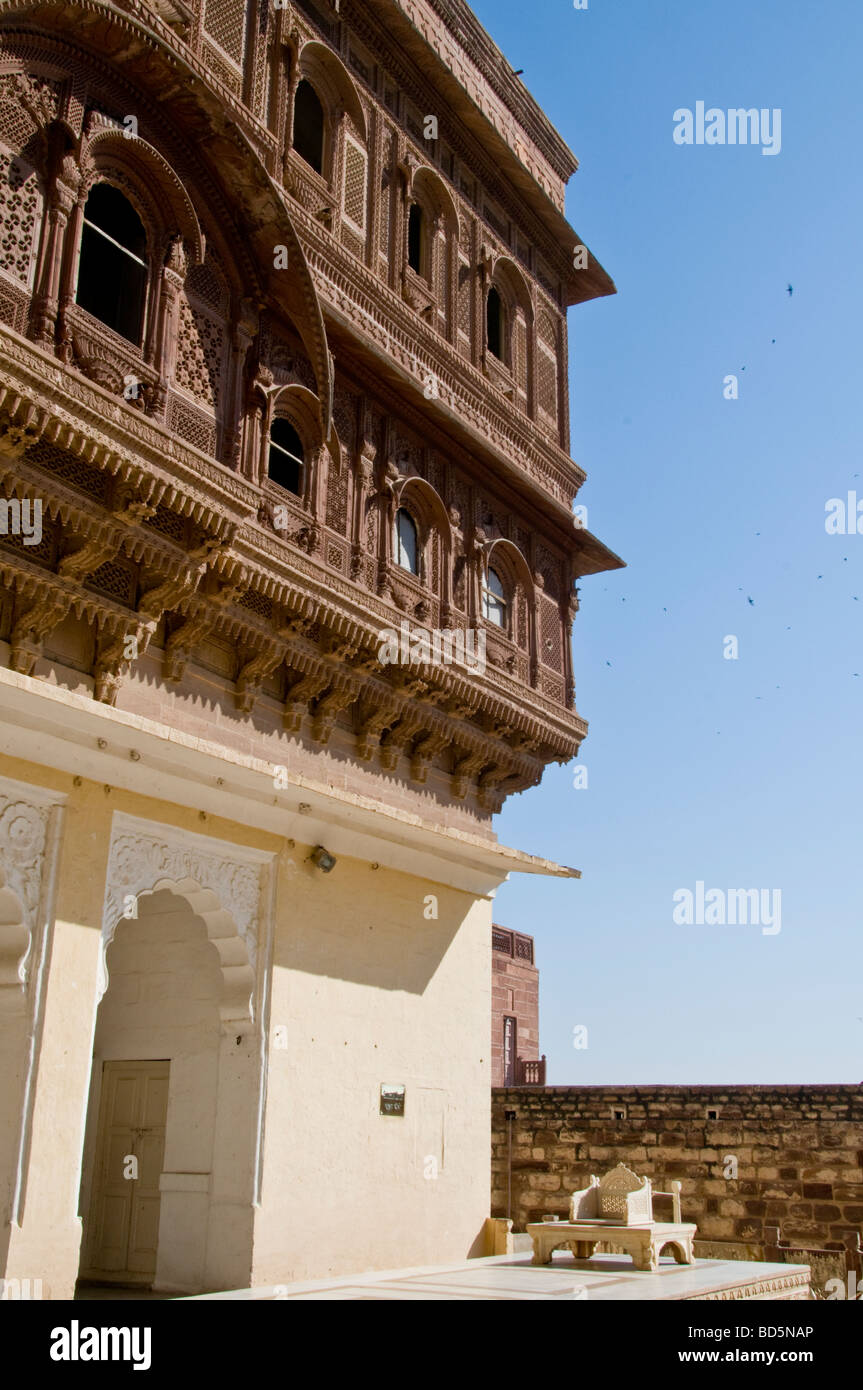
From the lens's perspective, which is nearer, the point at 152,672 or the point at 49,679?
the point at 49,679

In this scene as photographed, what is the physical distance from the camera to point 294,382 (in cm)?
996

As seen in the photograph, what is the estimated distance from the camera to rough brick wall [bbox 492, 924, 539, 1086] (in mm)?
25141

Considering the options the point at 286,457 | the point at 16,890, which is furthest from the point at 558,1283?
the point at 286,457

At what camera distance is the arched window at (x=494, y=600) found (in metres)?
12.2

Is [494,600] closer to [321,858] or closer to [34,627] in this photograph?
[321,858]

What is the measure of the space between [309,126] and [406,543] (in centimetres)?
367

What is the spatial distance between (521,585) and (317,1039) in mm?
5171

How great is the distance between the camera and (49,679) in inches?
310

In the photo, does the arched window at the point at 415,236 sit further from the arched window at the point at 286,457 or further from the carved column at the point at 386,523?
the arched window at the point at 286,457

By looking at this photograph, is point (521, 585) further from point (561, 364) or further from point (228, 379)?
point (228, 379)

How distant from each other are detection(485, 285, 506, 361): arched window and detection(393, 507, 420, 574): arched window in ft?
9.05

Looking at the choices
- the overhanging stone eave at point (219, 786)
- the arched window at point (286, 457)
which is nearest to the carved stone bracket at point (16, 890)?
the overhanging stone eave at point (219, 786)

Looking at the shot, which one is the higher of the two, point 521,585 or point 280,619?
point 521,585
